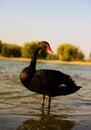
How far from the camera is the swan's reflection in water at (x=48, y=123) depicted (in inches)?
246

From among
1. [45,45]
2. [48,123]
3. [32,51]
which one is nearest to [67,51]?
[32,51]

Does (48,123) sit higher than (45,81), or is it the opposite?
(45,81)

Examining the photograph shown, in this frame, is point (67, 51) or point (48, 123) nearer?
point (48, 123)

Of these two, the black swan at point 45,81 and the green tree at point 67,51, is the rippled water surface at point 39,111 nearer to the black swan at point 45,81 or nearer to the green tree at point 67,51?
the black swan at point 45,81

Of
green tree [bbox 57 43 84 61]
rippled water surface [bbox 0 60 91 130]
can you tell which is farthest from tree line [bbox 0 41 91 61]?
rippled water surface [bbox 0 60 91 130]

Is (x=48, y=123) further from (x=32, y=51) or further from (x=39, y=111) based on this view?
(x=32, y=51)

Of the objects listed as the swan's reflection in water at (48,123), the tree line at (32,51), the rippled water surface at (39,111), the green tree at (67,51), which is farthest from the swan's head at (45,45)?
the green tree at (67,51)

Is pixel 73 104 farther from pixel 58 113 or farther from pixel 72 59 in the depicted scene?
pixel 72 59

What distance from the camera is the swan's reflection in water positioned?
625 cm

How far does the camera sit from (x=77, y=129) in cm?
616

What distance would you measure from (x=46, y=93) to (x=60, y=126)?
78.9 inches

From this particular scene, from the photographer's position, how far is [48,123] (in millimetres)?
6746

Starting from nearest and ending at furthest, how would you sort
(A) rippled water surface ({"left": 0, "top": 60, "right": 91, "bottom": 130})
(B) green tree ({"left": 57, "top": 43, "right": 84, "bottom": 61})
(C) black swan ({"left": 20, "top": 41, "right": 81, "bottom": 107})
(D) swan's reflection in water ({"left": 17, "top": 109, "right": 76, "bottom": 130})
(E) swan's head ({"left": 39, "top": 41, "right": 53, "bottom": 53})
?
(D) swan's reflection in water ({"left": 17, "top": 109, "right": 76, "bottom": 130})
(A) rippled water surface ({"left": 0, "top": 60, "right": 91, "bottom": 130})
(C) black swan ({"left": 20, "top": 41, "right": 81, "bottom": 107})
(E) swan's head ({"left": 39, "top": 41, "right": 53, "bottom": 53})
(B) green tree ({"left": 57, "top": 43, "right": 84, "bottom": 61})

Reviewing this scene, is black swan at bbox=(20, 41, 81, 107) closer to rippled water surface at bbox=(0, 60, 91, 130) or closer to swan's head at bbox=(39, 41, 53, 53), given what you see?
swan's head at bbox=(39, 41, 53, 53)
